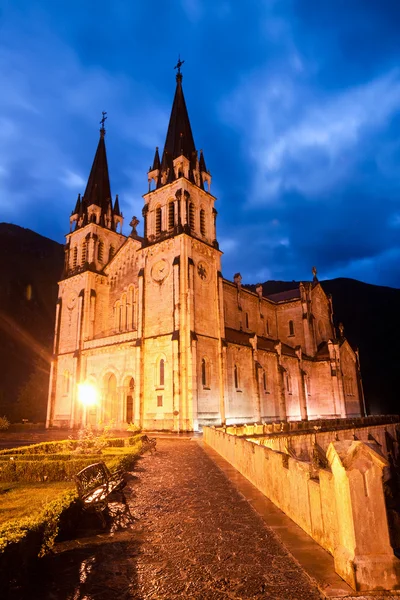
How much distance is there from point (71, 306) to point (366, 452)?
39847 millimetres

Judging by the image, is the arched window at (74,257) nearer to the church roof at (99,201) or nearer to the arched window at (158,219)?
the church roof at (99,201)

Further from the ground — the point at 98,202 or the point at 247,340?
the point at 98,202

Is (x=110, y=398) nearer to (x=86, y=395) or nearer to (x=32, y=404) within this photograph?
(x=86, y=395)

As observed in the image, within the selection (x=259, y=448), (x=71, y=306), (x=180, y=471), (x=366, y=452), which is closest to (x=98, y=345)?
(x=71, y=306)

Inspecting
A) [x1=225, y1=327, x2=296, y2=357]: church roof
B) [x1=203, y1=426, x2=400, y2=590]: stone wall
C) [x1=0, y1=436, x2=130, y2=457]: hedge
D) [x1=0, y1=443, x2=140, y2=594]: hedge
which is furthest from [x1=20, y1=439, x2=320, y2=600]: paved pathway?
[x1=225, y1=327, x2=296, y2=357]: church roof

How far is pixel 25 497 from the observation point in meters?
7.38

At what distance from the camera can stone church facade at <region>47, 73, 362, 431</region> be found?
97.6 ft

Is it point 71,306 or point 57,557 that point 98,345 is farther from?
point 57,557

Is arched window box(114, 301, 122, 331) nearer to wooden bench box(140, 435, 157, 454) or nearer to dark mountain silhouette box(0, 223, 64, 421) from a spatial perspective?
wooden bench box(140, 435, 157, 454)

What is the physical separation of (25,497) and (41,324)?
92.2m

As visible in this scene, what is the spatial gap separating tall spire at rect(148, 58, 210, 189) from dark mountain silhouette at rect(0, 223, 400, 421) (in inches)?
1282

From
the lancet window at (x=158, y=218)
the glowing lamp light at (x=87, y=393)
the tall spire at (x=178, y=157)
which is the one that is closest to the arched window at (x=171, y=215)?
the lancet window at (x=158, y=218)

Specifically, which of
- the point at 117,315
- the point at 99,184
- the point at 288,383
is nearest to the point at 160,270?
the point at 117,315

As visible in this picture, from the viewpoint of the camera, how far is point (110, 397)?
115 feet
